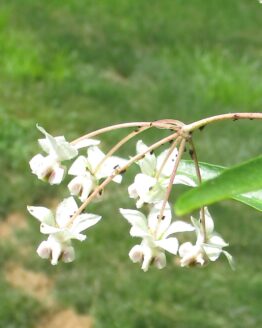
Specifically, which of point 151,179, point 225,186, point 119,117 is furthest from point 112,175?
point 119,117

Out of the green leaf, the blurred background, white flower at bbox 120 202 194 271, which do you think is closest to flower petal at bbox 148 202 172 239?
white flower at bbox 120 202 194 271

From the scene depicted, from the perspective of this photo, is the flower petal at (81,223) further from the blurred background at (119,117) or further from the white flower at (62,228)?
the blurred background at (119,117)

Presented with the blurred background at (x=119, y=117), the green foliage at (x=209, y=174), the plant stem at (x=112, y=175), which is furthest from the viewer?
the blurred background at (x=119, y=117)

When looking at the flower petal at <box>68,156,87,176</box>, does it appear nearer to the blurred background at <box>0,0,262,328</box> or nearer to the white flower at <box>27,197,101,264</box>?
the white flower at <box>27,197,101,264</box>

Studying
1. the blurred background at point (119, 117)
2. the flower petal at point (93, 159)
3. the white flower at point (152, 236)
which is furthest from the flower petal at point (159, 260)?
the blurred background at point (119, 117)

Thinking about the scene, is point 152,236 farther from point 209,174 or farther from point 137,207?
point 209,174

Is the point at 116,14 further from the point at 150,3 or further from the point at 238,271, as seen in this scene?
the point at 238,271

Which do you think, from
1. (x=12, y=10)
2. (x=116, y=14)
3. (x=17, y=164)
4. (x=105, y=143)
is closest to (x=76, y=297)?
(x=17, y=164)
